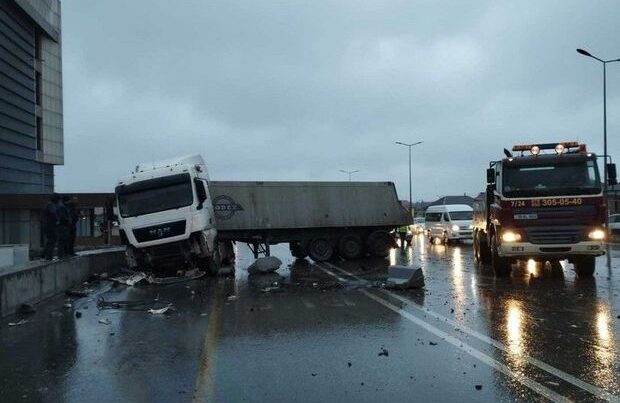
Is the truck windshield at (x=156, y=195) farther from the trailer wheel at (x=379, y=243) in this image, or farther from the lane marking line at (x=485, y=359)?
the trailer wheel at (x=379, y=243)

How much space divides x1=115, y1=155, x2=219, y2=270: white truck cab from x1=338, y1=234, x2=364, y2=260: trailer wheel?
731 cm

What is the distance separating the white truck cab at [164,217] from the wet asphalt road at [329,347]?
3058 mm

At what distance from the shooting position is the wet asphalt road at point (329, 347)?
558 centimetres

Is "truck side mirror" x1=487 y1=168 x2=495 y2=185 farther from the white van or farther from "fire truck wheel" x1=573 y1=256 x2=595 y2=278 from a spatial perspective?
the white van

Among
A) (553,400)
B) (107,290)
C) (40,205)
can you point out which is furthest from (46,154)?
(553,400)

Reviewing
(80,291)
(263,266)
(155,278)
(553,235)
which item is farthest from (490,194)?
(80,291)

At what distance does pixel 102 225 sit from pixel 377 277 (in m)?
26.7

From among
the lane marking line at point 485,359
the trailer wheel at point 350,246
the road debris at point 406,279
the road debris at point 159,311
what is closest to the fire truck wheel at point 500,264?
the road debris at point 406,279

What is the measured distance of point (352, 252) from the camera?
23047 mm

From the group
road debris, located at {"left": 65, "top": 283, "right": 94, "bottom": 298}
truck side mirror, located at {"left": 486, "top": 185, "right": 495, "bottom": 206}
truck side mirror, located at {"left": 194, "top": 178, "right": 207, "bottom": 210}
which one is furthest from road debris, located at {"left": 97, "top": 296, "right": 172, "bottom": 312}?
truck side mirror, located at {"left": 486, "top": 185, "right": 495, "bottom": 206}

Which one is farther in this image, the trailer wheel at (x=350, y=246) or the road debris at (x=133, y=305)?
the trailer wheel at (x=350, y=246)

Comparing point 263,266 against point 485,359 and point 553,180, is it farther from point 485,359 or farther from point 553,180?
point 485,359

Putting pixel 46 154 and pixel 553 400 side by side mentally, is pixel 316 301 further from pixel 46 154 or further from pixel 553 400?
pixel 46 154

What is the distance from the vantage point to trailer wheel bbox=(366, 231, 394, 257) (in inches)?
922
